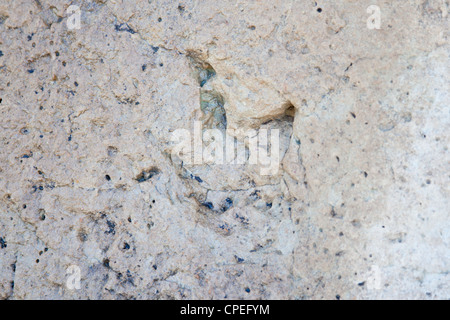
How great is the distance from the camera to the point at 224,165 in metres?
1.63

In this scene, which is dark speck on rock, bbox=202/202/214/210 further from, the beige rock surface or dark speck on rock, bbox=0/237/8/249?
dark speck on rock, bbox=0/237/8/249

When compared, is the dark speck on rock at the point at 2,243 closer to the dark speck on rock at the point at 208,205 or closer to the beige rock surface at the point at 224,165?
the beige rock surface at the point at 224,165

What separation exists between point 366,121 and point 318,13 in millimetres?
334

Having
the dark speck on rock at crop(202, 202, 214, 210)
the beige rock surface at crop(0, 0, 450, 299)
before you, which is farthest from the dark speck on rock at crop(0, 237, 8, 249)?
the dark speck on rock at crop(202, 202, 214, 210)

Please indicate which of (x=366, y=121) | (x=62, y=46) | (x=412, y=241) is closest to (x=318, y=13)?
(x=366, y=121)

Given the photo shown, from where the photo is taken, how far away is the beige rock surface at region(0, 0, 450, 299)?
1411mm

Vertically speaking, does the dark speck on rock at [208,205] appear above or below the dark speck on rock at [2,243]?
above

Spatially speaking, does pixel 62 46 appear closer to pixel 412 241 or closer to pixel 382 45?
pixel 382 45

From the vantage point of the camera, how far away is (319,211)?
148 cm

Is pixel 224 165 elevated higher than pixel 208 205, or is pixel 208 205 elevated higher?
pixel 224 165

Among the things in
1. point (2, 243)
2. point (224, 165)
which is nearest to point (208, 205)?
point (224, 165)

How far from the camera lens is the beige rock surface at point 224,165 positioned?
4.63 ft

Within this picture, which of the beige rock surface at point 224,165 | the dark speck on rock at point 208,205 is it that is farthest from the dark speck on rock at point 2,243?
the dark speck on rock at point 208,205

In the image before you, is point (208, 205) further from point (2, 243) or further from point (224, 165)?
point (2, 243)
